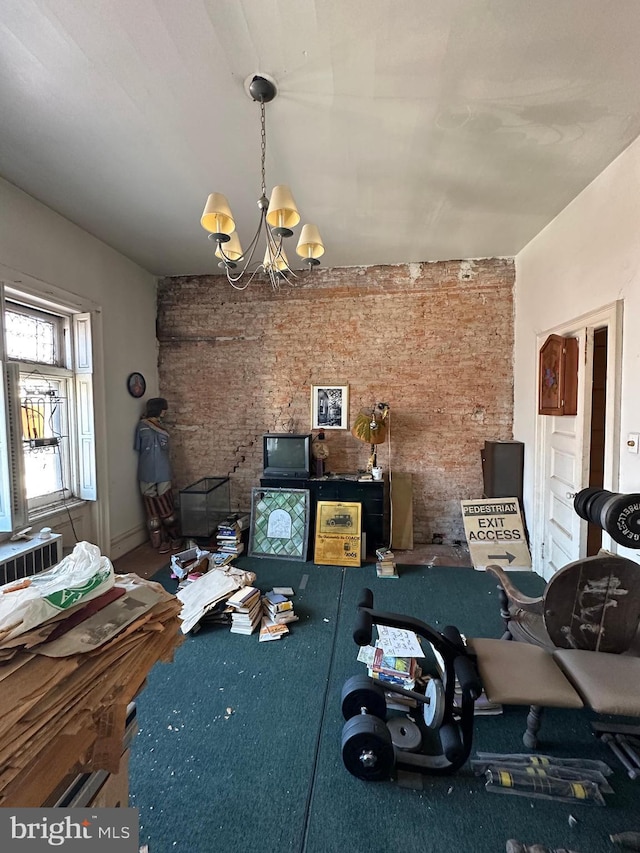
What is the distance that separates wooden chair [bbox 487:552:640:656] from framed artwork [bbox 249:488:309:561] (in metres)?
2.55

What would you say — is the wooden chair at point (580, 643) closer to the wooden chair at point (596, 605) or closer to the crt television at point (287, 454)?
the wooden chair at point (596, 605)

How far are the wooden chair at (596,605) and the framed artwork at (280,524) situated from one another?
255cm

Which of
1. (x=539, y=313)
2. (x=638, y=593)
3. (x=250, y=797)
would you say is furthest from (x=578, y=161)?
(x=250, y=797)

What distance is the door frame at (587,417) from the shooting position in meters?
2.33

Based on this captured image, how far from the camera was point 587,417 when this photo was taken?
2.75 m

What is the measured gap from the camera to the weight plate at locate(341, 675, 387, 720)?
67.3 inches

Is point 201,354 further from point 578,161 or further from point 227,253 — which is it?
point 578,161

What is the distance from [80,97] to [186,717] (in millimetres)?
3466

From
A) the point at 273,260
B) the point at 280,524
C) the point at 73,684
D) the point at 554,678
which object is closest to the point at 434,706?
the point at 554,678

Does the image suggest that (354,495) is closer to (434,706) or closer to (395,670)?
(395,670)

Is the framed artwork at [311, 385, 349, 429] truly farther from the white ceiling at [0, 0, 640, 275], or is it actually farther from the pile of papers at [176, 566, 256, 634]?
the pile of papers at [176, 566, 256, 634]

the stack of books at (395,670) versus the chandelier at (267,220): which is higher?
the chandelier at (267,220)

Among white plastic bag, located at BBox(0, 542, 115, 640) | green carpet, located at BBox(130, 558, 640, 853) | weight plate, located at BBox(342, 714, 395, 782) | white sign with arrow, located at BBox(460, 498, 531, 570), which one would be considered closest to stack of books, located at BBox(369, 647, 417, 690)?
green carpet, located at BBox(130, 558, 640, 853)

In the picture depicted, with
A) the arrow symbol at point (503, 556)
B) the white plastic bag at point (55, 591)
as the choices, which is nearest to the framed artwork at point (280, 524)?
the arrow symbol at point (503, 556)
